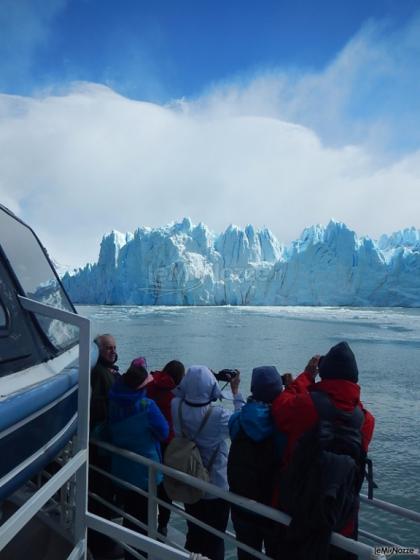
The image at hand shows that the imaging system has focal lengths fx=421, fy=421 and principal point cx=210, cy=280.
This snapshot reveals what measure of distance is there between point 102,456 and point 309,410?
1.27 metres

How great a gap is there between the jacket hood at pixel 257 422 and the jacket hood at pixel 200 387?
25 cm

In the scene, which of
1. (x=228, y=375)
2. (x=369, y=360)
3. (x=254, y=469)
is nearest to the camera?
(x=254, y=469)

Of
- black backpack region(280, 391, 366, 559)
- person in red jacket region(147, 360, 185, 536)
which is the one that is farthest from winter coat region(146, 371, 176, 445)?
black backpack region(280, 391, 366, 559)

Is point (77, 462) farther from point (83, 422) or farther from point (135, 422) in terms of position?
point (135, 422)

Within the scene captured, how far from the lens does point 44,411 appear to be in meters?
1.19

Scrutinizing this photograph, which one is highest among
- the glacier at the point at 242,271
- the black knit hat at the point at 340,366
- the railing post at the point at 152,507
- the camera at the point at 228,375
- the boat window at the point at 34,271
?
the glacier at the point at 242,271

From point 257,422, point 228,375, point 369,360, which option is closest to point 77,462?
point 257,422

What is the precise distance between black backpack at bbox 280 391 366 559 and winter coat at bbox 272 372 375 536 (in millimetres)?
30

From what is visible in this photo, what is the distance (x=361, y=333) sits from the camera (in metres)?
21.4

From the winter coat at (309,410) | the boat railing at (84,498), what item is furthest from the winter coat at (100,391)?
the winter coat at (309,410)

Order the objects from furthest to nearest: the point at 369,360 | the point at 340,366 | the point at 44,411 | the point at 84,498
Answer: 1. the point at 369,360
2. the point at 340,366
3. the point at 84,498
4. the point at 44,411

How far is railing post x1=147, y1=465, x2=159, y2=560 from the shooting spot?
69.9 inches

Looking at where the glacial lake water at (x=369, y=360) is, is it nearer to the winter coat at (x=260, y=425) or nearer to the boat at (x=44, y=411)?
the boat at (x=44, y=411)

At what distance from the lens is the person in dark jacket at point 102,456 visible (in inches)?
84.0
